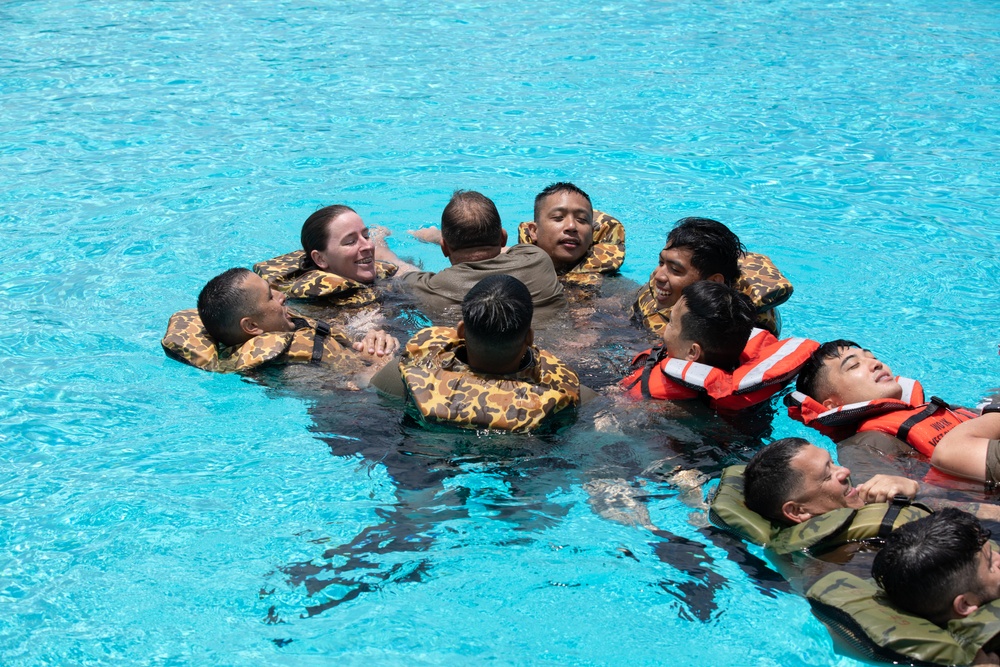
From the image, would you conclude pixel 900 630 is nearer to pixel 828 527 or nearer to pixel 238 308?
pixel 828 527

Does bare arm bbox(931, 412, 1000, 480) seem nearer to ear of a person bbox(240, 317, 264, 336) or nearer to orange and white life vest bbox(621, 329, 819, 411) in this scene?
orange and white life vest bbox(621, 329, 819, 411)

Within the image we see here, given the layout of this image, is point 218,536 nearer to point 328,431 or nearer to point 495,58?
point 328,431

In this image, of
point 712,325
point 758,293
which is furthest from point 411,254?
point 712,325

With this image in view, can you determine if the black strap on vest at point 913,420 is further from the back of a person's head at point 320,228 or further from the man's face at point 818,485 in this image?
the back of a person's head at point 320,228

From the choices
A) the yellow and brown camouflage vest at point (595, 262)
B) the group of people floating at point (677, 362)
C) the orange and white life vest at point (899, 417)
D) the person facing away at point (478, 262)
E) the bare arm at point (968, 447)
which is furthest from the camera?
the yellow and brown camouflage vest at point (595, 262)

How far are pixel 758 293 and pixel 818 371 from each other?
86cm

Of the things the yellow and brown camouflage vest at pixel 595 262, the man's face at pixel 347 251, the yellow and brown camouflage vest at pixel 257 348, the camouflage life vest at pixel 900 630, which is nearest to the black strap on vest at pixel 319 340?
the yellow and brown camouflage vest at pixel 257 348

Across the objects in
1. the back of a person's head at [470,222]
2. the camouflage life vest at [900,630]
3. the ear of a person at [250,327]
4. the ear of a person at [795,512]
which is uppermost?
the back of a person's head at [470,222]

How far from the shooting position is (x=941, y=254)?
8.45m

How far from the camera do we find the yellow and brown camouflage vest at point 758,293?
6180 millimetres

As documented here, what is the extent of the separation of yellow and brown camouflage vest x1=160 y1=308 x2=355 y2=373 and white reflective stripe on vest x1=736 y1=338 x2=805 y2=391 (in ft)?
8.32

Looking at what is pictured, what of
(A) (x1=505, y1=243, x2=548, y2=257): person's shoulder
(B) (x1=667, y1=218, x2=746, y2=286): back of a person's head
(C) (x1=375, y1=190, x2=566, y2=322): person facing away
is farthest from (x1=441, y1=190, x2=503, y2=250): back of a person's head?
(B) (x1=667, y1=218, x2=746, y2=286): back of a person's head

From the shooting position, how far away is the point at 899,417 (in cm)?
510

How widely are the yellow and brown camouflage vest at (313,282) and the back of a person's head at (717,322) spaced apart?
2.66 m
